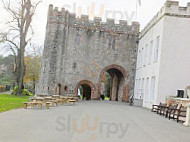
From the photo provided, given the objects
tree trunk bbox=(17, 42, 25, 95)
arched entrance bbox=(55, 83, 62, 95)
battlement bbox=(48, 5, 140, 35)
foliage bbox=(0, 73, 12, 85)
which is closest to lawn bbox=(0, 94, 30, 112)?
arched entrance bbox=(55, 83, 62, 95)

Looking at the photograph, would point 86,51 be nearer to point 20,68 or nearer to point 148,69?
point 20,68

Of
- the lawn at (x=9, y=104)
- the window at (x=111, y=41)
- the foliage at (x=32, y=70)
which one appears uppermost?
the window at (x=111, y=41)

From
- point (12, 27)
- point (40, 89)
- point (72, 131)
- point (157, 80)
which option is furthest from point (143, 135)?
point (12, 27)

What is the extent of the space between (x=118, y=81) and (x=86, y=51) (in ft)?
23.2

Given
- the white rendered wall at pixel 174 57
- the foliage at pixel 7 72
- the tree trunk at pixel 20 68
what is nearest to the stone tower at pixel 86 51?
the tree trunk at pixel 20 68

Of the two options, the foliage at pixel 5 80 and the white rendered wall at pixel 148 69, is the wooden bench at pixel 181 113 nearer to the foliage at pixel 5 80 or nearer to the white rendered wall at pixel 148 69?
the white rendered wall at pixel 148 69

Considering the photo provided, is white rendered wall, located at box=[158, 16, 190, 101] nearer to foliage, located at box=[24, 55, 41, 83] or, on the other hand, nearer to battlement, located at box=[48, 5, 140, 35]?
battlement, located at box=[48, 5, 140, 35]

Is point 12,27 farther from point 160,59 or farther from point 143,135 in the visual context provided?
point 143,135

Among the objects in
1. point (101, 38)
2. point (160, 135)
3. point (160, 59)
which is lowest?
point (160, 135)

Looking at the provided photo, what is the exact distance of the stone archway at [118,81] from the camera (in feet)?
102

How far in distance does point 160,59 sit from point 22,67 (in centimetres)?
1693

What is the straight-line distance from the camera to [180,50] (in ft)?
68.2

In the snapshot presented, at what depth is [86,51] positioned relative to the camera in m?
31.0

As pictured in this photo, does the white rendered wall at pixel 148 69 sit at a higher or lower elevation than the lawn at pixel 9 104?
higher
